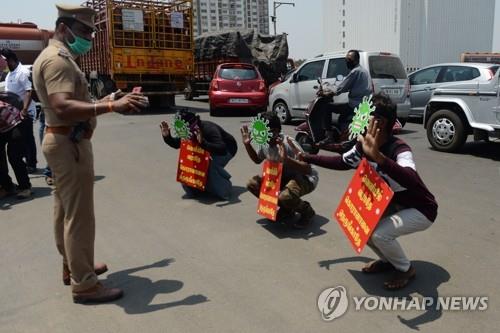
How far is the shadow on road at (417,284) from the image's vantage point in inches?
114

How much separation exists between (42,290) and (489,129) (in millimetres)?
6565

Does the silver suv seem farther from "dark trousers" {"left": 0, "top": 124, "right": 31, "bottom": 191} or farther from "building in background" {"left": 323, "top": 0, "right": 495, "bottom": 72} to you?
"building in background" {"left": 323, "top": 0, "right": 495, "bottom": 72}

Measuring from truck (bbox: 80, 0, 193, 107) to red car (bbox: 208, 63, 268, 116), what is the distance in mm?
2417

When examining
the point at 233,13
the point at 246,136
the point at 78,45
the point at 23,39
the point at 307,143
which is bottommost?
the point at 307,143

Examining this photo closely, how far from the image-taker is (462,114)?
7.90m

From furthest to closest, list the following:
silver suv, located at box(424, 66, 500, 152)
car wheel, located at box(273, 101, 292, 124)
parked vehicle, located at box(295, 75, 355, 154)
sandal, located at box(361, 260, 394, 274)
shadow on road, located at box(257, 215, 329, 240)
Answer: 1. car wheel, located at box(273, 101, 292, 124)
2. parked vehicle, located at box(295, 75, 355, 154)
3. silver suv, located at box(424, 66, 500, 152)
4. shadow on road, located at box(257, 215, 329, 240)
5. sandal, located at box(361, 260, 394, 274)

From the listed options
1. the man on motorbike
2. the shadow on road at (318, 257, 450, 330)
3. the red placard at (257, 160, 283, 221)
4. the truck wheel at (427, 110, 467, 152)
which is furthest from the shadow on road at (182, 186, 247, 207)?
the truck wheel at (427, 110, 467, 152)

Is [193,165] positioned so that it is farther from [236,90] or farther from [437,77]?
[236,90]

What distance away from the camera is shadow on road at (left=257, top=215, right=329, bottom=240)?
14.3 feet

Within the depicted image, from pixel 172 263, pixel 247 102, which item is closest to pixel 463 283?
pixel 172 263

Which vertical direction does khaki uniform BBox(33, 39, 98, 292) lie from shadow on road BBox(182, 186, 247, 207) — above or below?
above

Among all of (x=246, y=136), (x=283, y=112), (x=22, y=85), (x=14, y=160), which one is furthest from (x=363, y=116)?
(x=283, y=112)

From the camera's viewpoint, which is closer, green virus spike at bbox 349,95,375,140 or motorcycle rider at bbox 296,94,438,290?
motorcycle rider at bbox 296,94,438,290

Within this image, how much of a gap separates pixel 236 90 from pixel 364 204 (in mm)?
11416
